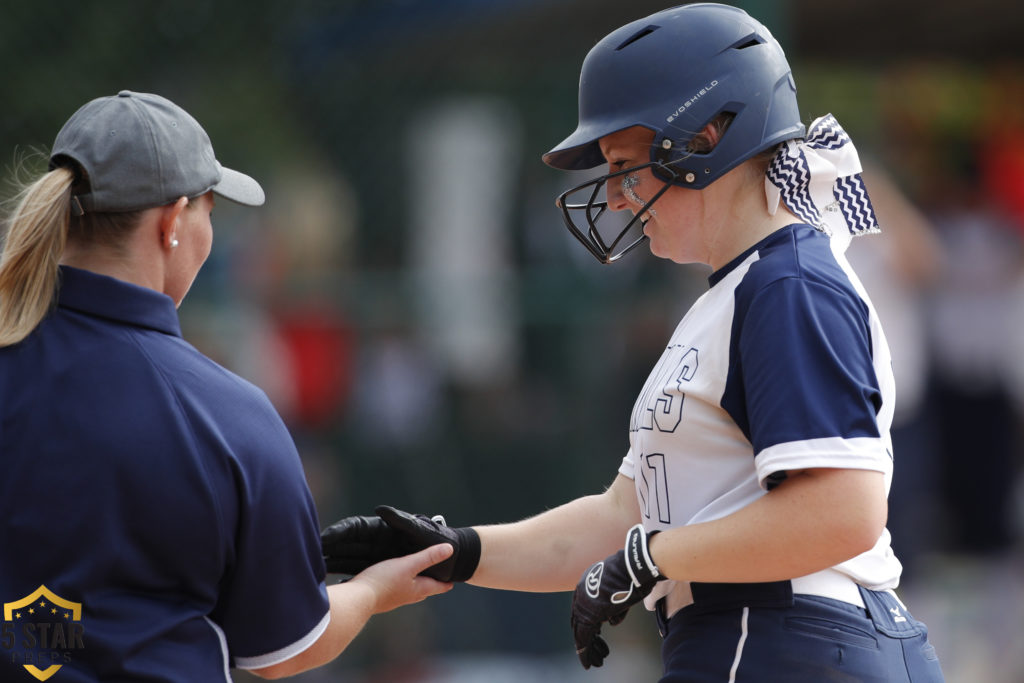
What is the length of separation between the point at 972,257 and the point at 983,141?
1580mm

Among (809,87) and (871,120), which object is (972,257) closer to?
(871,120)

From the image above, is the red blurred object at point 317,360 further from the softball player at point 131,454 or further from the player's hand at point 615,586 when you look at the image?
the player's hand at point 615,586

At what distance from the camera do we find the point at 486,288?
7227 millimetres

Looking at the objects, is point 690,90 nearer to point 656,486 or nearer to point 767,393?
point 767,393

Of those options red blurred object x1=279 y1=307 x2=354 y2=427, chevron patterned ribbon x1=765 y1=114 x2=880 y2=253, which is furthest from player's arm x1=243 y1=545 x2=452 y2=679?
red blurred object x1=279 y1=307 x2=354 y2=427

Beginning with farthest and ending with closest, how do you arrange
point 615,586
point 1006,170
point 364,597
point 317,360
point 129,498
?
point 1006,170, point 317,360, point 364,597, point 615,586, point 129,498

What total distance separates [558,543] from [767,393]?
1.00 m

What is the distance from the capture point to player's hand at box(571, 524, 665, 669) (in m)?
2.56

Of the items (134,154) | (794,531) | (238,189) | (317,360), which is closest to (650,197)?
(794,531)

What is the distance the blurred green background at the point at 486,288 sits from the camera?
23.2 ft

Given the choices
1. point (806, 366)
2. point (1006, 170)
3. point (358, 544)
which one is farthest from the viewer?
point (1006, 170)

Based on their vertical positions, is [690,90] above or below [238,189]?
above

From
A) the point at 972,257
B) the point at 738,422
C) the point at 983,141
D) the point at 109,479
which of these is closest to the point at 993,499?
the point at 972,257

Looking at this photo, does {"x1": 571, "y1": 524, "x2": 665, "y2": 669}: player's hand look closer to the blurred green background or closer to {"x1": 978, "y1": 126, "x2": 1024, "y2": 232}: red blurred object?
the blurred green background
